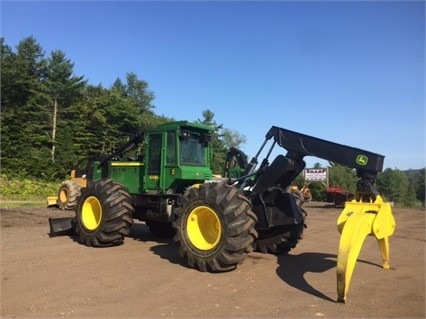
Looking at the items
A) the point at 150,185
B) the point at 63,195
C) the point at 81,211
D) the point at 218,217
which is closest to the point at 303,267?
the point at 218,217

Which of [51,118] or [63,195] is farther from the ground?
[51,118]

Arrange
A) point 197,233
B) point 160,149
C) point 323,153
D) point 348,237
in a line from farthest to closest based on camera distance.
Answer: point 160,149 → point 197,233 → point 323,153 → point 348,237

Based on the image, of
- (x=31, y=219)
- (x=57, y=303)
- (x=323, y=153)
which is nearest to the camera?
(x=57, y=303)

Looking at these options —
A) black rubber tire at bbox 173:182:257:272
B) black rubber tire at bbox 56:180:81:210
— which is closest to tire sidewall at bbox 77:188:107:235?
black rubber tire at bbox 173:182:257:272

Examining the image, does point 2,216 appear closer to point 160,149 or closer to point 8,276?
point 160,149

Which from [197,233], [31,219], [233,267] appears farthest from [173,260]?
[31,219]

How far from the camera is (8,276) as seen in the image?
23.0 feet

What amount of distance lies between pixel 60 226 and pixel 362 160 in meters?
8.03

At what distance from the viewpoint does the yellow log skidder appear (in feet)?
22.1

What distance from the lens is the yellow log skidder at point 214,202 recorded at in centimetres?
673

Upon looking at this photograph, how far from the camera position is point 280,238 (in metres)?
9.13

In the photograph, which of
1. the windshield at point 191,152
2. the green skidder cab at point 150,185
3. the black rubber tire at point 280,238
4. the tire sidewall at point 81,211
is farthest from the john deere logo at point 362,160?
the tire sidewall at point 81,211

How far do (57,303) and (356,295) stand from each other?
4.05 meters

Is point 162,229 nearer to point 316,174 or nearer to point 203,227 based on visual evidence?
point 203,227
